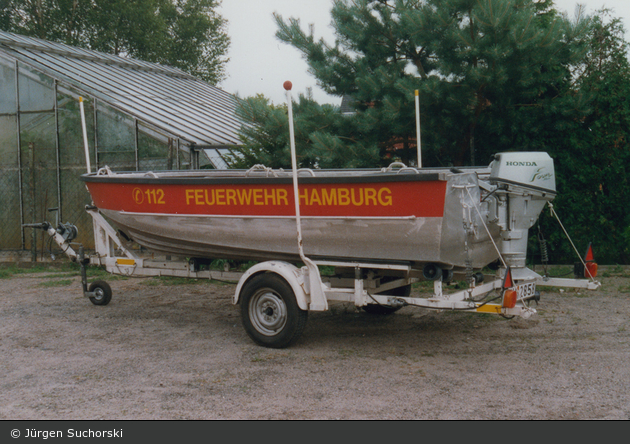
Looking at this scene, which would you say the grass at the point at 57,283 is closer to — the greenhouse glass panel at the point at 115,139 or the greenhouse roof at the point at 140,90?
the greenhouse glass panel at the point at 115,139

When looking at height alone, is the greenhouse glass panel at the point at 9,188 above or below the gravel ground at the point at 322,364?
above

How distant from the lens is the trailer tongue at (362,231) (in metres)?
5.09

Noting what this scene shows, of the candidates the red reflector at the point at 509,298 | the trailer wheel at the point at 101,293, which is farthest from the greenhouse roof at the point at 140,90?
the red reflector at the point at 509,298

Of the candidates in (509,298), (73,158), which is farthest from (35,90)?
(509,298)

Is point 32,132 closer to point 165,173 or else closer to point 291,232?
point 165,173

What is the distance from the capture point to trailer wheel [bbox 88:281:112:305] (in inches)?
316

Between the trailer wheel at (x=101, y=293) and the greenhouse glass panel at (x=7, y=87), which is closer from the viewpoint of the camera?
the trailer wheel at (x=101, y=293)

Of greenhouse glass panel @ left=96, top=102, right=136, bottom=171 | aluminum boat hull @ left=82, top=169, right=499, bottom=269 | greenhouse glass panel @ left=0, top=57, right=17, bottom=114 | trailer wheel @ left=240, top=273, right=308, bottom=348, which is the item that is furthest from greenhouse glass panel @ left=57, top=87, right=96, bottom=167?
trailer wheel @ left=240, top=273, right=308, bottom=348

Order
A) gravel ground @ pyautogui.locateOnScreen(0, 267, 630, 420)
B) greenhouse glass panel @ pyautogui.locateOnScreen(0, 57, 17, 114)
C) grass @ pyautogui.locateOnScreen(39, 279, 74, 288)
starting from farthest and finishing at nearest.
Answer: greenhouse glass panel @ pyautogui.locateOnScreen(0, 57, 17, 114) → grass @ pyautogui.locateOnScreen(39, 279, 74, 288) → gravel ground @ pyautogui.locateOnScreen(0, 267, 630, 420)

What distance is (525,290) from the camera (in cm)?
538

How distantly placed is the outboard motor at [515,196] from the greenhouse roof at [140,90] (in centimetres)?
636

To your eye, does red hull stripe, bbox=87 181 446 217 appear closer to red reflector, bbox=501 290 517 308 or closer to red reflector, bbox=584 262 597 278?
red reflector, bbox=501 290 517 308

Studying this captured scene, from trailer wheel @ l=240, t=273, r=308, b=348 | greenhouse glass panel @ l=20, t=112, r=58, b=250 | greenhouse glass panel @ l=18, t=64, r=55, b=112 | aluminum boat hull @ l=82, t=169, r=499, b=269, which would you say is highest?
greenhouse glass panel @ l=18, t=64, r=55, b=112

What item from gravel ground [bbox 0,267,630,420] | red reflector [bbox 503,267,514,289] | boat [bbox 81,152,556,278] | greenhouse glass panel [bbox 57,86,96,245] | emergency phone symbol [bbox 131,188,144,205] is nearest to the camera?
gravel ground [bbox 0,267,630,420]
